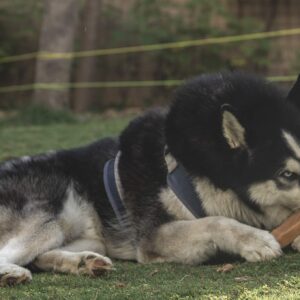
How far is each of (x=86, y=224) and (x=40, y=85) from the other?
9.89 m

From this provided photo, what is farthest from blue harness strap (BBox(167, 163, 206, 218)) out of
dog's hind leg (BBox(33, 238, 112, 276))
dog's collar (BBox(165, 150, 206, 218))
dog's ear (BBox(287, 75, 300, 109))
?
dog's ear (BBox(287, 75, 300, 109))

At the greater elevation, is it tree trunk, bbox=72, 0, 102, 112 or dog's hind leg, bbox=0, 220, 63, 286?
tree trunk, bbox=72, 0, 102, 112

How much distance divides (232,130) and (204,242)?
25.9 inches

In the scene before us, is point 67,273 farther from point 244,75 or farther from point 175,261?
point 244,75

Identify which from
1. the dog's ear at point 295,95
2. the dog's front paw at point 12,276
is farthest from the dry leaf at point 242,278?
the dog's ear at point 295,95

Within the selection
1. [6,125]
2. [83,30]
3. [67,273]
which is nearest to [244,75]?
[67,273]

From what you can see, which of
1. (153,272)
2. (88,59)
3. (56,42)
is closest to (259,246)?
(153,272)

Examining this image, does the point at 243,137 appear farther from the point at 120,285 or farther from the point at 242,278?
the point at 120,285

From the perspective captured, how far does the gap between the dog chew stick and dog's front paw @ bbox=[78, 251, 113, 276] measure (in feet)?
3.16

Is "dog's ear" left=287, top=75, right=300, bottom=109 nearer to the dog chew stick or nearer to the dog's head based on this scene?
the dog's head

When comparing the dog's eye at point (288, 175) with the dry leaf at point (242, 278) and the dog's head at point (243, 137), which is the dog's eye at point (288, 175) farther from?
the dry leaf at point (242, 278)

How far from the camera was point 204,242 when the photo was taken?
13.7 feet

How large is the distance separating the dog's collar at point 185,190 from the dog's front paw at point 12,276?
3.47 ft

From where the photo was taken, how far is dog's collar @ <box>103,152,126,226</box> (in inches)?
181
